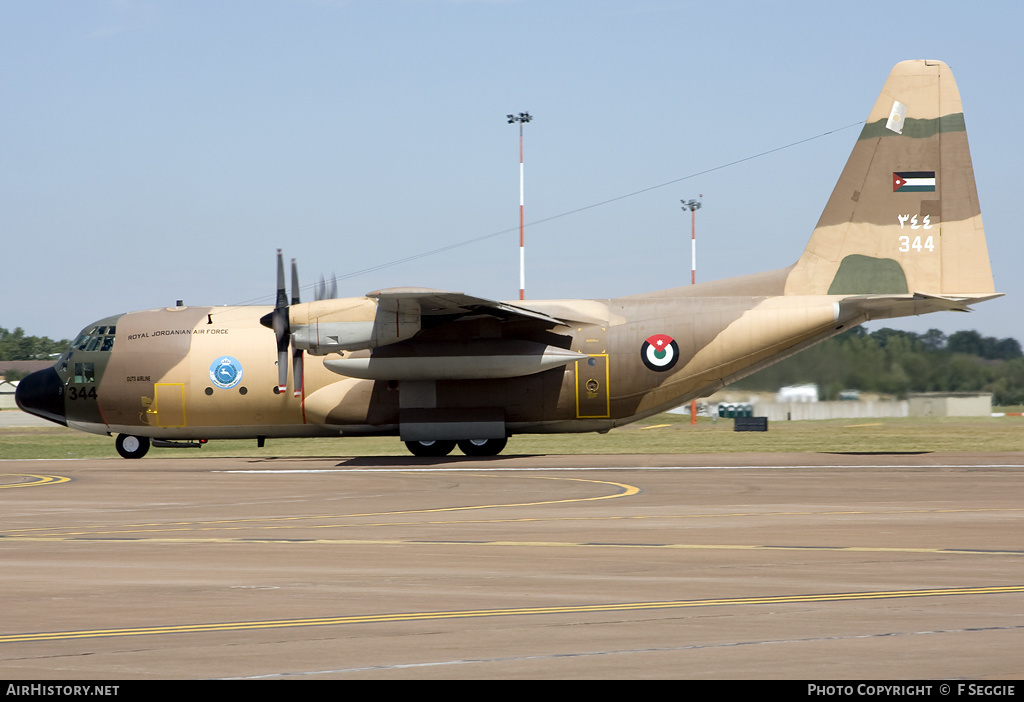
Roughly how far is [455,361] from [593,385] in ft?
12.6

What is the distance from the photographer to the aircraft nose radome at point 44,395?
30.5 m

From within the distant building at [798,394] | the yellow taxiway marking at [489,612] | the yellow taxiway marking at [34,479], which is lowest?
the yellow taxiway marking at [34,479]

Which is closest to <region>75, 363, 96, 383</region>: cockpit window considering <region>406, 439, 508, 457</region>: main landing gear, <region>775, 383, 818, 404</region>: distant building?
<region>406, 439, 508, 457</region>: main landing gear

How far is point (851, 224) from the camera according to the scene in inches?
1137

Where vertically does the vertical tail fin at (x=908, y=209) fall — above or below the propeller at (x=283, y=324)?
above

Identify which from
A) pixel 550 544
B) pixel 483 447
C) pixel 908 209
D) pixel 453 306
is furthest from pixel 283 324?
pixel 908 209

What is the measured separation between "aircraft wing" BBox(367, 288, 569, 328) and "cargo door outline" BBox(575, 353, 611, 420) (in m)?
1.28

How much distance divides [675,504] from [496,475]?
7206 millimetres

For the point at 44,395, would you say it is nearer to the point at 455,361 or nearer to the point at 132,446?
the point at 132,446

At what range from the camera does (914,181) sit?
2844cm

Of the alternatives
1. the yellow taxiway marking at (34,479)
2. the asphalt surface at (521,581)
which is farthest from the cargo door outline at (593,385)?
the yellow taxiway marking at (34,479)

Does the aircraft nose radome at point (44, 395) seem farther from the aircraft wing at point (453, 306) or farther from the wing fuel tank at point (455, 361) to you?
the aircraft wing at point (453, 306)

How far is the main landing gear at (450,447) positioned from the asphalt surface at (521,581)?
350 inches

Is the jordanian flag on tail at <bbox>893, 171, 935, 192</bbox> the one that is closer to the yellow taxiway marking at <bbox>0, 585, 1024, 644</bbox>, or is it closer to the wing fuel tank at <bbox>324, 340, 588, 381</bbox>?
the wing fuel tank at <bbox>324, 340, 588, 381</bbox>
